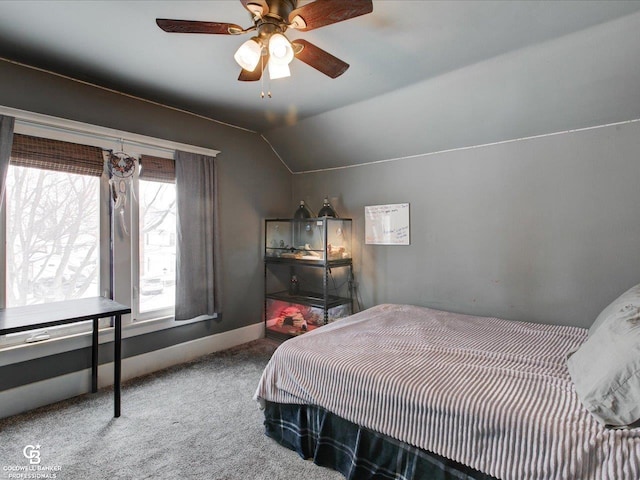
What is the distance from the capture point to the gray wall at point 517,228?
250 cm

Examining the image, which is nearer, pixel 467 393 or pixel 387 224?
pixel 467 393

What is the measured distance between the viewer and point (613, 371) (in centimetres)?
131

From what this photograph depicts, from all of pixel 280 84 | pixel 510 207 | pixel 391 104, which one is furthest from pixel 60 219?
pixel 510 207

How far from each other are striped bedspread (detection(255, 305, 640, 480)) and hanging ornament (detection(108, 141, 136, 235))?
1.91 metres

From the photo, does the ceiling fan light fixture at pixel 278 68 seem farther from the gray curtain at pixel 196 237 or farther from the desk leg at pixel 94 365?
the desk leg at pixel 94 365

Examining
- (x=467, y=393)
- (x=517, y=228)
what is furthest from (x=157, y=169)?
(x=517, y=228)

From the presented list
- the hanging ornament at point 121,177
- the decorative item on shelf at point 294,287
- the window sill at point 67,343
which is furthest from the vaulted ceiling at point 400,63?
the window sill at point 67,343

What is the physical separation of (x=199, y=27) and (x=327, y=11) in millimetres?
609

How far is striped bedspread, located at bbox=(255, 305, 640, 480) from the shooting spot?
3.97 feet

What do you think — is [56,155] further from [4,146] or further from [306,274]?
[306,274]

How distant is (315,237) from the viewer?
3.71 metres

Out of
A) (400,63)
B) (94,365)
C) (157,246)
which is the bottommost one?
(94,365)

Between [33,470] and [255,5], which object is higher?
[255,5]

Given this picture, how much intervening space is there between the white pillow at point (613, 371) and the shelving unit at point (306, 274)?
230 centimetres
